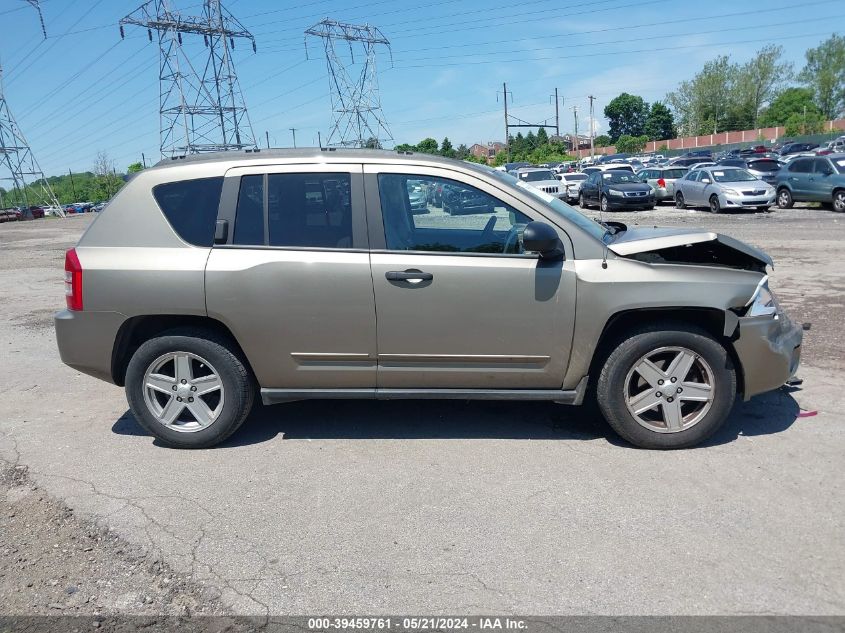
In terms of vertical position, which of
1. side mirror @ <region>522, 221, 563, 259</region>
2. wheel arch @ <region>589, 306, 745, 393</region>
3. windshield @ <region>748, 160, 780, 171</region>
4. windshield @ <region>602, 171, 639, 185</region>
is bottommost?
wheel arch @ <region>589, 306, 745, 393</region>

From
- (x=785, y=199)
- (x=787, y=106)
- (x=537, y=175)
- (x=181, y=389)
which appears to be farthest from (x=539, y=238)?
(x=787, y=106)

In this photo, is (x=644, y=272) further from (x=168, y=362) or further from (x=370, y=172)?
(x=168, y=362)

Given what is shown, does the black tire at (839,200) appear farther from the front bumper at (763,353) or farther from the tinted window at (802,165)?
the front bumper at (763,353)

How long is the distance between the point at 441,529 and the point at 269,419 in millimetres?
2157

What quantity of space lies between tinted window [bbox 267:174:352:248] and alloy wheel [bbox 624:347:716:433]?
2.05m

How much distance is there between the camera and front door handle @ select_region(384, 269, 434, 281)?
14.5ft

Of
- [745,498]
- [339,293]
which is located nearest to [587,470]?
[745,498]

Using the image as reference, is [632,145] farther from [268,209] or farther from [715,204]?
[268,209]

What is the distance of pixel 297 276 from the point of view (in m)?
4.48

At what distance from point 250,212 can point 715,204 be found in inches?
887

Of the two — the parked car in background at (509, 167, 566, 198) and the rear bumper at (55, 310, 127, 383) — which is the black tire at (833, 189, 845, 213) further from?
the rear bumper at (55, 310, 127, 383)

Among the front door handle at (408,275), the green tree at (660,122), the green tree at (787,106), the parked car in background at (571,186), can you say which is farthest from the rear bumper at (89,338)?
the green tree at (660,122)

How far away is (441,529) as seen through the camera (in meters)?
3.63

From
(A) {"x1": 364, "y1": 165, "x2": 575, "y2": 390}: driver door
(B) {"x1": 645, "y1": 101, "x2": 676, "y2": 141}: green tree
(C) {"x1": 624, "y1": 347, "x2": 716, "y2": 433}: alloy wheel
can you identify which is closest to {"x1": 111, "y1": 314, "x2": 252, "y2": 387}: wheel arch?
(A) {"x1": 364, "y1": 165, "x2": 575, "y2": 390}: driver door
